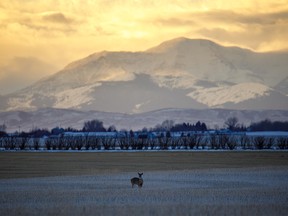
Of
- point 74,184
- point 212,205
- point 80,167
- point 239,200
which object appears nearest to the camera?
point 212,205

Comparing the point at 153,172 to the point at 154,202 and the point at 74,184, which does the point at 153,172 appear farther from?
the point at 154,202

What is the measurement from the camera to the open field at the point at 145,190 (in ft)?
94.4

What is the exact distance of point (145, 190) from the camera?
3759cm

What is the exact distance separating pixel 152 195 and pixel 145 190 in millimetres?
2991

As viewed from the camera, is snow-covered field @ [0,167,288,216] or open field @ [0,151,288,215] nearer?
snow-covered field @ [0,167,288,216]

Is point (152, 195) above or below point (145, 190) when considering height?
below

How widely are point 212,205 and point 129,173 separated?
72.6 ft

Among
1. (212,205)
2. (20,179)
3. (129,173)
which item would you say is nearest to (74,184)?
(20,179)

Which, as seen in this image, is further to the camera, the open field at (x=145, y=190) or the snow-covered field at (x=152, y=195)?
the open field at (x=145, y=190)

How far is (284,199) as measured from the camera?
106 feet

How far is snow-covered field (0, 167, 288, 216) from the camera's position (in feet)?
93.5

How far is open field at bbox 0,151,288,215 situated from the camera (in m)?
28.8

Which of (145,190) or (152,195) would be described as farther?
(145,190)

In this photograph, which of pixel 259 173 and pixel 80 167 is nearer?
pixel 259 173
